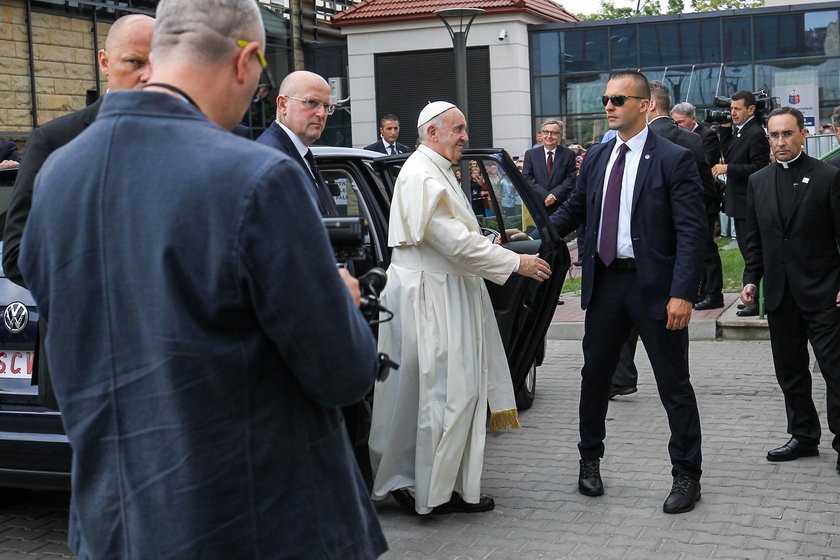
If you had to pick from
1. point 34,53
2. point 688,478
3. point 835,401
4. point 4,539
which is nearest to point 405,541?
point 688,478

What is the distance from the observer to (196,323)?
1.91m

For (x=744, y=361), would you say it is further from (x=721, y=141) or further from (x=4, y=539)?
(x=4, y=539)

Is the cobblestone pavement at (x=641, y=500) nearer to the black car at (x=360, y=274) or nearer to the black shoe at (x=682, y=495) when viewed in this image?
the black shoe at (x=682, y=495)

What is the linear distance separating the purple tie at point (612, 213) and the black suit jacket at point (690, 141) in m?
3.58

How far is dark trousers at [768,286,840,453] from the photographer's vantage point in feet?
19.1

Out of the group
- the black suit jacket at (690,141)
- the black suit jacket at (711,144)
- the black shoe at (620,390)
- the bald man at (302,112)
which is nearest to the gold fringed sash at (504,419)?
the bald man at (302,112)

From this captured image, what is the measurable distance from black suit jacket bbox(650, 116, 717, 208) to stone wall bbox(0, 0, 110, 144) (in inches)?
500

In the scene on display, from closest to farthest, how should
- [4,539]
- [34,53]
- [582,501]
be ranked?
[4,539], [582,501], [34,53]

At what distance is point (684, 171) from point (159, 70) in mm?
3563

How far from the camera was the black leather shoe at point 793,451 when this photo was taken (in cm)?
605

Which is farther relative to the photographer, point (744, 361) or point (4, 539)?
point (744, 361)

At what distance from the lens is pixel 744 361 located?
361 inches

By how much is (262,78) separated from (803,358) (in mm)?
4553

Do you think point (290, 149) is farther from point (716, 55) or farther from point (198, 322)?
point (716, 55)
